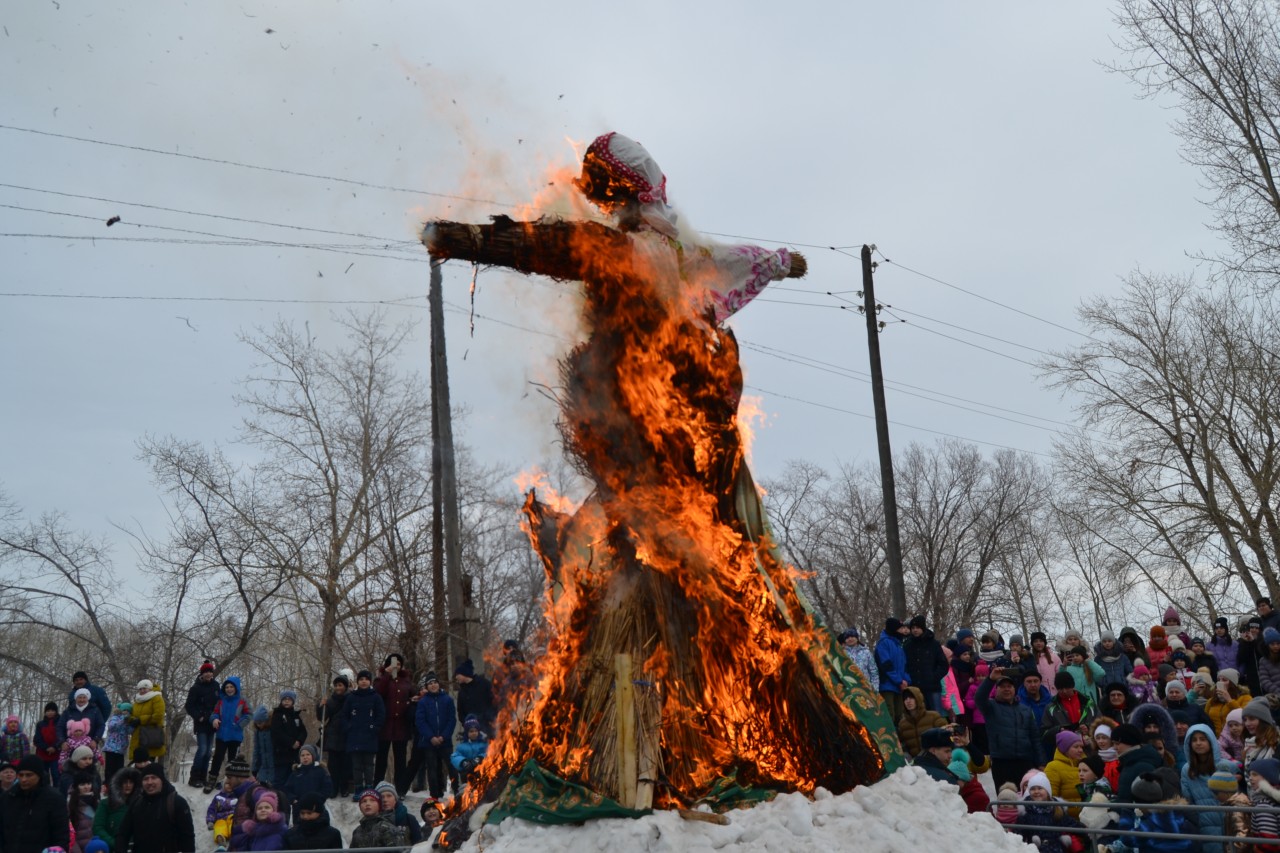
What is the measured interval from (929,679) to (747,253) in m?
7.34

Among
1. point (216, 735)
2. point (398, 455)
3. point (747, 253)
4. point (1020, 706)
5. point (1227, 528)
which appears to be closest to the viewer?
point (747, 253)

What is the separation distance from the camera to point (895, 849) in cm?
474

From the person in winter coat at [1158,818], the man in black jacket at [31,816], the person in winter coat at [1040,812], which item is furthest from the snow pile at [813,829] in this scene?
the man in black jacket at [31,816]

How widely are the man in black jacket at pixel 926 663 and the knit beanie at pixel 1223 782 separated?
11.9ft

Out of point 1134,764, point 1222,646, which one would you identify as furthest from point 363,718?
point 1222,646

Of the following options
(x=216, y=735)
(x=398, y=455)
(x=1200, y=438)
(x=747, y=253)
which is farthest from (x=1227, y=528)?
(x=747, y=253)

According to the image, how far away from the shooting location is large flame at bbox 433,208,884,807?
505 centimetres

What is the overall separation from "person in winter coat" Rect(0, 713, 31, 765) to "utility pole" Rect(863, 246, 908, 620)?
1153cm

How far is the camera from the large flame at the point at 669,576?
5.05 m

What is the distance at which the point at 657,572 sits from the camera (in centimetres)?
523

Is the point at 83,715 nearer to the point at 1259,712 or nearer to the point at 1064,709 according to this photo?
the point at 1064,709

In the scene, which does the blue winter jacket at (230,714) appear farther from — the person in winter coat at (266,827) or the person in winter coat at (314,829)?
the person in winter coat at (314,829)

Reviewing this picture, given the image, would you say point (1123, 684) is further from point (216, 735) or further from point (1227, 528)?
point (1227, 528)

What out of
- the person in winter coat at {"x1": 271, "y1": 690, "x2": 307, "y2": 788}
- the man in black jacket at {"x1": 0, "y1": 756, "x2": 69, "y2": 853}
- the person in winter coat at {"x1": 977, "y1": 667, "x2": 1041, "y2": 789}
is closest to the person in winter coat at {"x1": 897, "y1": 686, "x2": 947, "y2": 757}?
the person in winter coat at {"x1": 977, "y1": 667, "x2": 1041, "y2": 789}
